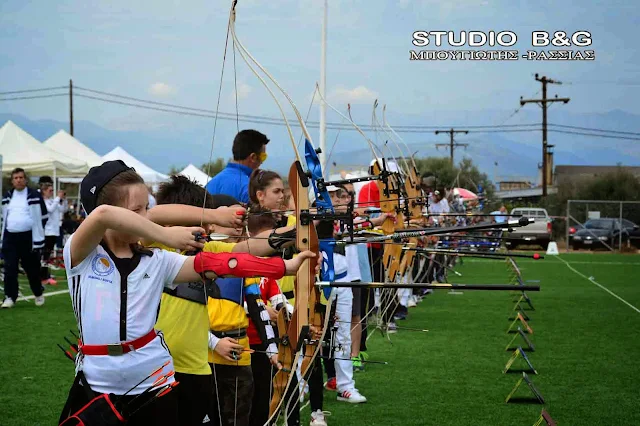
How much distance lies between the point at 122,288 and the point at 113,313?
3.2 inches

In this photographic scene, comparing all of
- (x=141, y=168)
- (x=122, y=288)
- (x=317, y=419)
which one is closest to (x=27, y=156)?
(x=141, y=168)

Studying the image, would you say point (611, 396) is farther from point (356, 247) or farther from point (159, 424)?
point (159, 424)

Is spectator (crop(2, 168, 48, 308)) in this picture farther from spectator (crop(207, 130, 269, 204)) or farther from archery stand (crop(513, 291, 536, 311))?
spectator (crop(207, 130, 269, 204))

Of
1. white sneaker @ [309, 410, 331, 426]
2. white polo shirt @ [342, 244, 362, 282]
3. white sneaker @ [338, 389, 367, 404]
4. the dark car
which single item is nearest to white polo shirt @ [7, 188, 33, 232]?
white polo shirt @ [342, 244, 362, 282]

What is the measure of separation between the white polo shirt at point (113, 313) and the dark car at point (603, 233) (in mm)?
28582

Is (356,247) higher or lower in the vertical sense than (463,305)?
higher

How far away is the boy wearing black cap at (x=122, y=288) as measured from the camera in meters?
2.69

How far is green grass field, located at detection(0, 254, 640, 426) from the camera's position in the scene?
5914 millimetres

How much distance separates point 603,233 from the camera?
99.2 feet

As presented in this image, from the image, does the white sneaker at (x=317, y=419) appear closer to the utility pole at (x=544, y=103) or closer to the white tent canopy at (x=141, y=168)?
the white tent canopy at (x=141, y=168)

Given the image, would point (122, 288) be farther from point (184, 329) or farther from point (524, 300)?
point (524, 300)

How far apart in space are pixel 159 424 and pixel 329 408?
3353 mm

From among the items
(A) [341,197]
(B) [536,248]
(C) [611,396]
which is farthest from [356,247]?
(B) [536,248]

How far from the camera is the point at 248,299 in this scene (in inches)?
164
